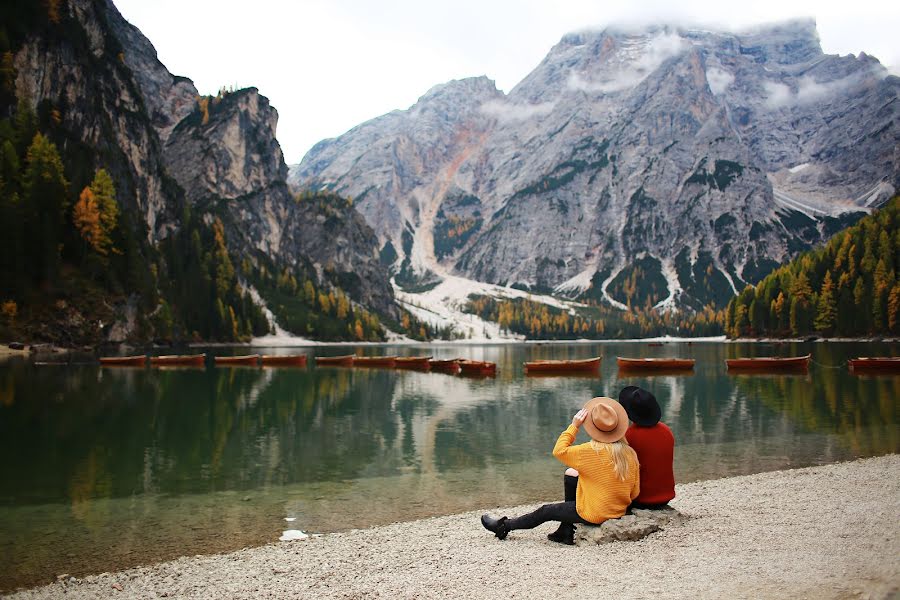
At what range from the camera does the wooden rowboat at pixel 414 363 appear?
9628 cm

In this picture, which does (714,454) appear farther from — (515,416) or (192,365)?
(192,365)

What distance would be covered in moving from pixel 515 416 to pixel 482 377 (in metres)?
36.7

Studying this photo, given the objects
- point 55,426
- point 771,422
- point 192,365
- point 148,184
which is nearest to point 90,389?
point 55,426

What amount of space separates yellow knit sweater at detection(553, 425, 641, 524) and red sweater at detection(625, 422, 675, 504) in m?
0.35

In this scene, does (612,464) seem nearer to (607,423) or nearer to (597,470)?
(597,470)

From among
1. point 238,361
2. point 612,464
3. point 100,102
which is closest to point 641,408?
point 612,464

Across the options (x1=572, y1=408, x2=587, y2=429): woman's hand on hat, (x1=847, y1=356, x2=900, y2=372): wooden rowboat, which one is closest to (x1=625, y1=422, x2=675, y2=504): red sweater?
(x1=572, y1=408, x2=587, y2=429): woman's hand on hat

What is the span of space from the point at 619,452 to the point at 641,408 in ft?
3.84

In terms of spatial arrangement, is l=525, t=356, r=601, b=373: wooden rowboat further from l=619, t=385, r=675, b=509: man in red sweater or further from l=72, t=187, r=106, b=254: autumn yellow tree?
l=72, t=187, r=106, b=254: autumn yellow tree

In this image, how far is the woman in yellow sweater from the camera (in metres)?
11.2

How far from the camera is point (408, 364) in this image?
98.1 metres

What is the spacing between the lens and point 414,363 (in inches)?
3841

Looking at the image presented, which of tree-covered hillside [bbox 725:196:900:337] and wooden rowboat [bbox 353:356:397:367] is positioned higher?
tree-covered hillside [bbox 725:196:900:337]

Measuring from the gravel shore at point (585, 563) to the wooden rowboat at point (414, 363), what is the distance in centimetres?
8030
